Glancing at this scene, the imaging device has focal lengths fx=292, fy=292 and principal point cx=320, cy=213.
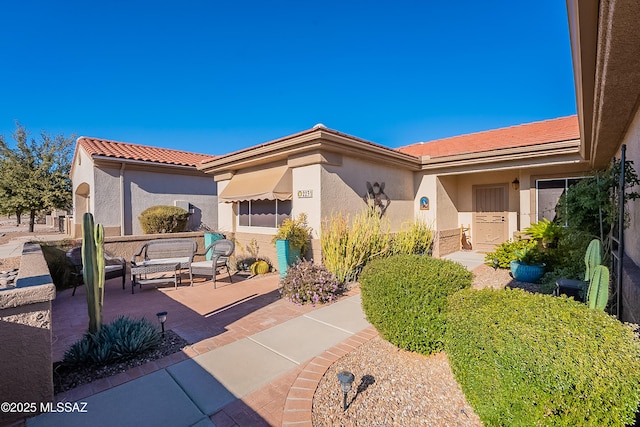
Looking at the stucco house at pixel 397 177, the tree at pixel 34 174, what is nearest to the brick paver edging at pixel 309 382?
the stucco house at pixel 397 177

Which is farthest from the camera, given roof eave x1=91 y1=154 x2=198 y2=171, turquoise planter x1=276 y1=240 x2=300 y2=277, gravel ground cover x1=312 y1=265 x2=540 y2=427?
roof eave x1=91 y1=154 x2=198 y2=171

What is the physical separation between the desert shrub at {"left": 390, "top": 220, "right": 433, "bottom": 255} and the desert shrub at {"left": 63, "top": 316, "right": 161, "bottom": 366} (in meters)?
8.28

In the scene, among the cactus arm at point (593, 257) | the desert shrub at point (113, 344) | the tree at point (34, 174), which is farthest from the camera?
the tree at point (34, 174)

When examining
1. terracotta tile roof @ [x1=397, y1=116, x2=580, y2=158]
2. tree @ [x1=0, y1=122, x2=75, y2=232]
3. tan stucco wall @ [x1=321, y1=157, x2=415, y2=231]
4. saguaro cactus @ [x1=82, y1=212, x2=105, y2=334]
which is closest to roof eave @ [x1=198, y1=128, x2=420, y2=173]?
tan stucco wall @ [x1=321, y1=157, x2=415, y2=231]

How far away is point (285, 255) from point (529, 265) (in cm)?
815

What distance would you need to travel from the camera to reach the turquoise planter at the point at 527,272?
31.3 ft

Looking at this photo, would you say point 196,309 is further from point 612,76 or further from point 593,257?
point 612,76

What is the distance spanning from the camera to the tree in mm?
22469

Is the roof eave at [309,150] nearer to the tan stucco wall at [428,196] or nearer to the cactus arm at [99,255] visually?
the tan stucco wall at [428,196]

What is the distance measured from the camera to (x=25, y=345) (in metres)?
3.62

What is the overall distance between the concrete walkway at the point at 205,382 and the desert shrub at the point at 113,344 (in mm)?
755

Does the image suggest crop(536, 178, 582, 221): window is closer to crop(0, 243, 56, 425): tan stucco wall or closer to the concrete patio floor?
the concrete patio floor

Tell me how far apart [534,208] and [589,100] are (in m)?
9.72

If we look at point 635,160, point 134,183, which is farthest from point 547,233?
point 134,183
